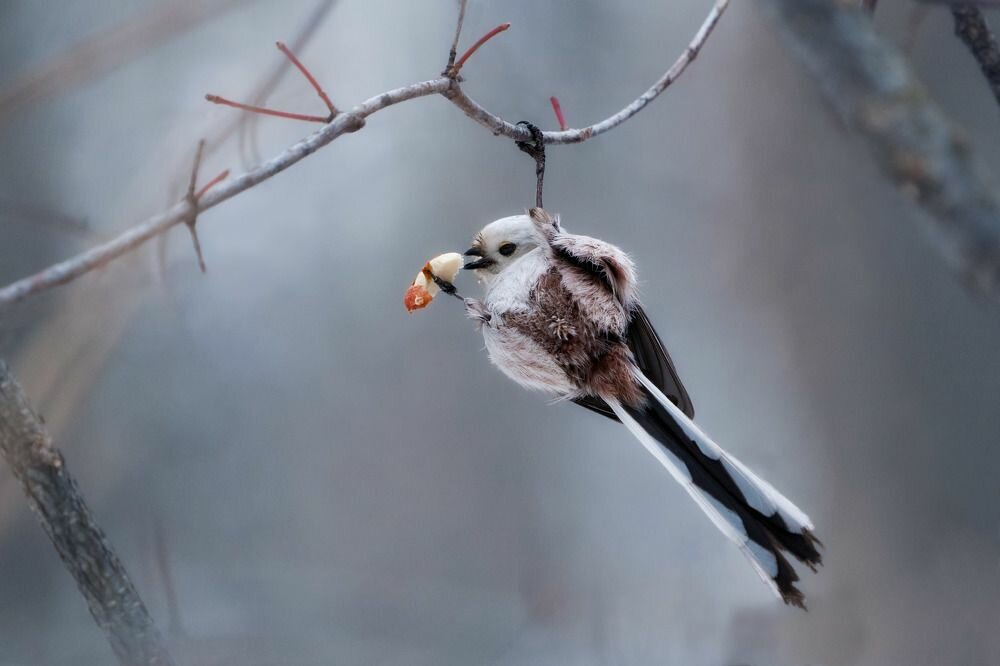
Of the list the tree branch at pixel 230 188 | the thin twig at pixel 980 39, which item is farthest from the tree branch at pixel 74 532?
the thin twig at pixel 980 39

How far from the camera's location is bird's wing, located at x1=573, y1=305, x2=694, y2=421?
64cm

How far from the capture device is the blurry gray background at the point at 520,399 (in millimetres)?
998

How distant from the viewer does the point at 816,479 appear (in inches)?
43.9

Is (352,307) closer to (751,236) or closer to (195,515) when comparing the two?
(195,515)

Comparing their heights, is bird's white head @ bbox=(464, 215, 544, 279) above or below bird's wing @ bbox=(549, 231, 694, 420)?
above

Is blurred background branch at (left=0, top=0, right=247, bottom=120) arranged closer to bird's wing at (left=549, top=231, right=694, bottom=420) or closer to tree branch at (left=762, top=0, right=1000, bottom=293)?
bird's wing at (left=549, top=231, right=694, bottom=420)

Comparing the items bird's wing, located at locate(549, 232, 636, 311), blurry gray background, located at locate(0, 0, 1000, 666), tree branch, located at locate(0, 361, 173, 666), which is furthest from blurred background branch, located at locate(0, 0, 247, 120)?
bird's wing, located at locate(549, 232, 636, 311)

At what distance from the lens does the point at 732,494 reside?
22.3 inches

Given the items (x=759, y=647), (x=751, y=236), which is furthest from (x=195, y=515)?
(x=751, y=236)

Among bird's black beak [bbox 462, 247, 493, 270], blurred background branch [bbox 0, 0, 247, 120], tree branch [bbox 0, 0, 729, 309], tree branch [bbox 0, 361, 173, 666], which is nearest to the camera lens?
tree branch [bbox 0, 0, 729, 309]

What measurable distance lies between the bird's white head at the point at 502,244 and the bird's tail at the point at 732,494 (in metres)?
0.13

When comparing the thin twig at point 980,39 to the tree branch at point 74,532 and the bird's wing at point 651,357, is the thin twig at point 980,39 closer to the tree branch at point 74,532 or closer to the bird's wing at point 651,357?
the bird's wing at point 651,357

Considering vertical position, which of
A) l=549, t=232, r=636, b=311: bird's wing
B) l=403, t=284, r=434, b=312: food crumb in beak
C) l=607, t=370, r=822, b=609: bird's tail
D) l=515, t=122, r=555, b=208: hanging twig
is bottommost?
l=607, t=370, r=822, b=609: bird's tail

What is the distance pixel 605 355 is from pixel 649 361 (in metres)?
0.05
